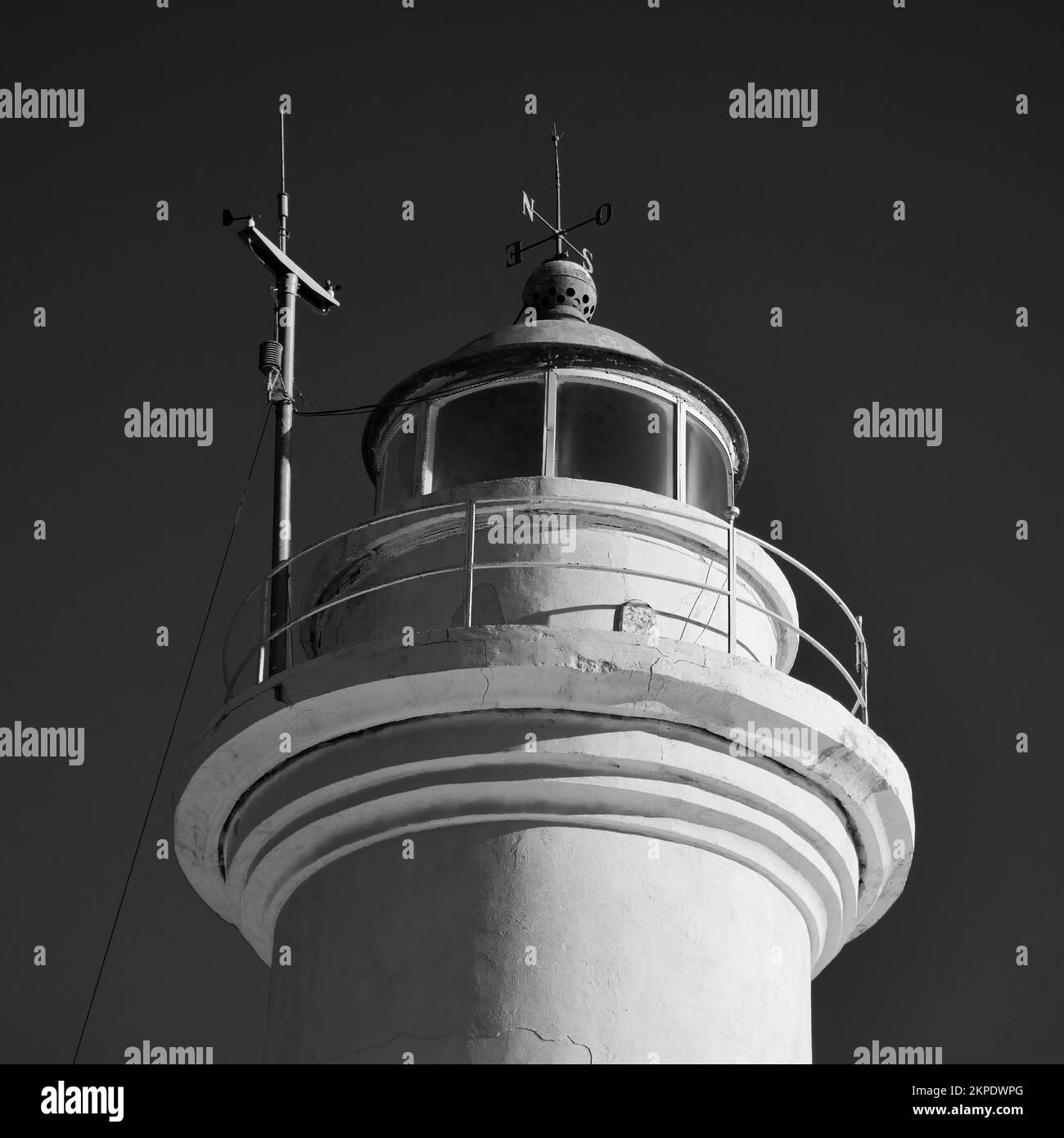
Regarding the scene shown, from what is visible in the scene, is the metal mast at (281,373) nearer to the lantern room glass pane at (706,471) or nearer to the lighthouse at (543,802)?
the lighthouse at (543,802)

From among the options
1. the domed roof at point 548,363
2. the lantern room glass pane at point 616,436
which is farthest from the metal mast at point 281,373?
the lantern room glass pane at point 616,436

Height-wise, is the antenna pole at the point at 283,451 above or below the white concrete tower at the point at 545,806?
above

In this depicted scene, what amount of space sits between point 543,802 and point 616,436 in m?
3.01

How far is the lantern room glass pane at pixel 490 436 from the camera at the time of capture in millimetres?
12938

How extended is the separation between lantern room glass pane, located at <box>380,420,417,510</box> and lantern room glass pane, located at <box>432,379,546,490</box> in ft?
0.80

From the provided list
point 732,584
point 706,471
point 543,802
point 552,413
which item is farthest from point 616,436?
point 543,802

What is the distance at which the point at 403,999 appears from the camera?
1052 cm

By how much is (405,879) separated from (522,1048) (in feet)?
3.87

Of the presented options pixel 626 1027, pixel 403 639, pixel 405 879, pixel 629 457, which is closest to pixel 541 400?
pixel 629 457

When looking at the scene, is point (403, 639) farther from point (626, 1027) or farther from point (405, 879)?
point (626, 1027)

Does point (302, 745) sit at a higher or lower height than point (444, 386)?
lower

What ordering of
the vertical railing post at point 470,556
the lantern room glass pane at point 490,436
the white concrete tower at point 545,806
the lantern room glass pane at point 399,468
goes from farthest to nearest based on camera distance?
1. the lantern room glass pane at point 399,468
2. the lantern room glass pane at point 490,436
3. the vertical railing post at point 470,556
4. the white concrete tower at point 545,806

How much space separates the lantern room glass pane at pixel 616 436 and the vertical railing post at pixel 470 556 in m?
1.20

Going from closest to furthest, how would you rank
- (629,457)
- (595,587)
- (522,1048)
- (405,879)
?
(522,1048)
(405,879)
(595,587)
(629,457)
